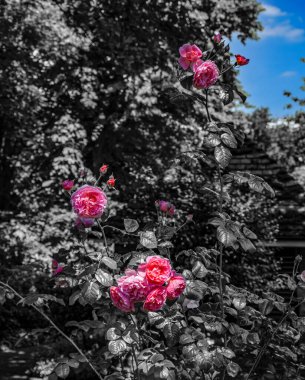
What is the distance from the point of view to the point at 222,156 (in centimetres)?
266

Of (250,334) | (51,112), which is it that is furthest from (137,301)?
(51,112)

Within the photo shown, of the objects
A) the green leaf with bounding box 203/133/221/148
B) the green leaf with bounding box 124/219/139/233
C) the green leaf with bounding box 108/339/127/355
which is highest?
the green leaf with bounding box 203/133/221/148

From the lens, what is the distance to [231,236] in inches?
100

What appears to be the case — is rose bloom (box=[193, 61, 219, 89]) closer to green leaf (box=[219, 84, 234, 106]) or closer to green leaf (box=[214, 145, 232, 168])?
green leaf (box=[219, 84, 234, 106])

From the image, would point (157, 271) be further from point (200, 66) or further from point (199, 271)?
point (200, 66)

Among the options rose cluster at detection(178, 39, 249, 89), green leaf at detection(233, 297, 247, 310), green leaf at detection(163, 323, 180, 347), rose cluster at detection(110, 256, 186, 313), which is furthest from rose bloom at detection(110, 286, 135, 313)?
rose cluster at detection(178, 39, 249, 89)

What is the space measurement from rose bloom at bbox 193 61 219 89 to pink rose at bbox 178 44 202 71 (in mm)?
105

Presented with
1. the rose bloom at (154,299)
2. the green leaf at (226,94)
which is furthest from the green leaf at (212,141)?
the rose bloom at (154,299)

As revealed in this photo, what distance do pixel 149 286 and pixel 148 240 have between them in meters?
0.39

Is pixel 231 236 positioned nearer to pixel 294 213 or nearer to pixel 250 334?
pixel 250 334

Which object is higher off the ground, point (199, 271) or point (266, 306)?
point (199, 271)

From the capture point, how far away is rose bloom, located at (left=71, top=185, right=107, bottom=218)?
253 centimetres

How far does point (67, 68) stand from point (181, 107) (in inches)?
92.1

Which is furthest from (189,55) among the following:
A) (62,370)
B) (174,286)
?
(62,370)
